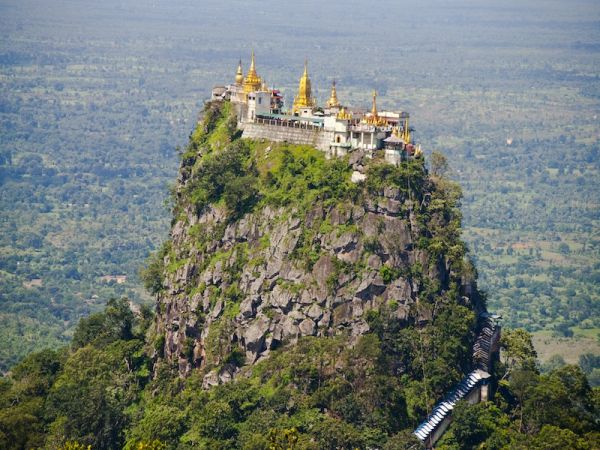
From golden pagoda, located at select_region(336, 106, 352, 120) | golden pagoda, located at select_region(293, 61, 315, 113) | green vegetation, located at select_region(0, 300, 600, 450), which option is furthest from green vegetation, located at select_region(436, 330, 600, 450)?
golden pagoda, located at select_region(293, 61, 315, 113)

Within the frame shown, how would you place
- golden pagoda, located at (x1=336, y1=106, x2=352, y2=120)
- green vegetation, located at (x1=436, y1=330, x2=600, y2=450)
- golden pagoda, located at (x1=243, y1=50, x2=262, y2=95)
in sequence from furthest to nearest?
golden pagoda, located at (x1=243, y1=50, x2=262, y2=95)
golden pagoda, located at (x1=336, y1=106, x2=352, y2=120)
green vegetation, located at (x1=436, y1=330, x2=600, y2=450)

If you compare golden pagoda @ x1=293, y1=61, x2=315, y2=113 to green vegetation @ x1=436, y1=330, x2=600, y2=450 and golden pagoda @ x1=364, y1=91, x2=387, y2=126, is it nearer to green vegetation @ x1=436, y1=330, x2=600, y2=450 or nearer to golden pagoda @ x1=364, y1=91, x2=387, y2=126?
golden pagoda @ x1=364, y1=91, x2=387, y2=126

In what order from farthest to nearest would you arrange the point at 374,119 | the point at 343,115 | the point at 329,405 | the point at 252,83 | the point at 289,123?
the point at 252,83, the point at 289,123, the point at 374,119, the point at 343,115, the point at 329,405

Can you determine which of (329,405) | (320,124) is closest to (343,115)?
(320,124)

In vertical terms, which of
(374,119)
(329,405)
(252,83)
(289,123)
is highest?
(252,83)

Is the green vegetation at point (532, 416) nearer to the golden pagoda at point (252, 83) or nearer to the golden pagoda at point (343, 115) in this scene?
the golden pagoda at point (343, 115)

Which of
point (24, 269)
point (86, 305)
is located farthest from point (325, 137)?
point (24, 269)

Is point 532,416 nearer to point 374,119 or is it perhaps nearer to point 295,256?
point 295,256
